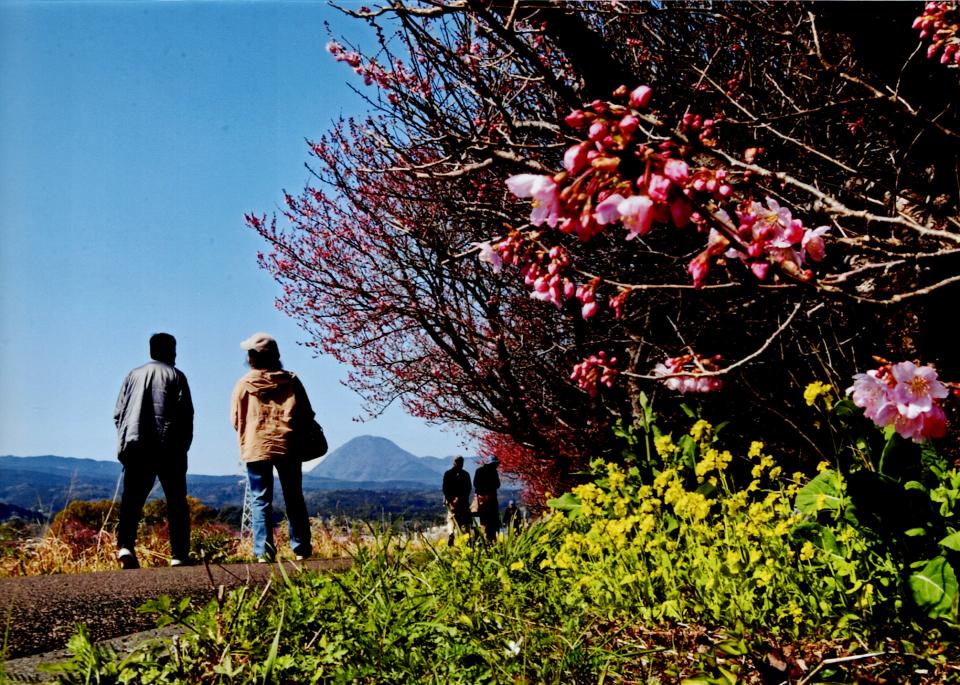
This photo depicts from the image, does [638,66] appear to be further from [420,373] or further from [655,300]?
[420,373]

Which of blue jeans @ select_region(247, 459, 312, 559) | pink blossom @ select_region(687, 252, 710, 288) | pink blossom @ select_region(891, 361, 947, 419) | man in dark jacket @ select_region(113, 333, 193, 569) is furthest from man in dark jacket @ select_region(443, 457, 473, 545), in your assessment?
pink blossom @ select_region(687, 252, 710, 288)

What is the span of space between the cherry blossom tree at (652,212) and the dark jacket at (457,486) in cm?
216

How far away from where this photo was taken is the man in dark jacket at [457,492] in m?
11.1

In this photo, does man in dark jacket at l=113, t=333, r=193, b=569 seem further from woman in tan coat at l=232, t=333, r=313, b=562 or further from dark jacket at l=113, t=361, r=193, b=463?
woman in tan coat at l=232, t=333, r=313, b=562

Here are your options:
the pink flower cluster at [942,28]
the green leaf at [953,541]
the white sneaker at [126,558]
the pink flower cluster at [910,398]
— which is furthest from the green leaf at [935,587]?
the white sneaker at [126,558]

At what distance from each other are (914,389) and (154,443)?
18.4 ft

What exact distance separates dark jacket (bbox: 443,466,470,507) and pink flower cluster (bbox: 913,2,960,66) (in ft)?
29.2

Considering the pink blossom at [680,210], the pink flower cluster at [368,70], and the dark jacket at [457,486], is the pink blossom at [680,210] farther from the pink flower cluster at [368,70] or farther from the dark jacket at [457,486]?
the dark jacket at [457,486]

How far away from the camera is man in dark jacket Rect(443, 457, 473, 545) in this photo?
1108 centimetres

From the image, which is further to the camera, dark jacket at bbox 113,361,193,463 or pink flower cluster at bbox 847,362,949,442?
dark jacket at bbox 113,361,193,463

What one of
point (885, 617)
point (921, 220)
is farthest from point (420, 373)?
point (885, 617)

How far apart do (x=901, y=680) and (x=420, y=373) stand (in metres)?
7.04

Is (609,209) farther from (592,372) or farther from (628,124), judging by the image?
(592,372)

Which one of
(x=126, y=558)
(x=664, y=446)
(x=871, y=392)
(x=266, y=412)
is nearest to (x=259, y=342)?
(x=266, y=412)
